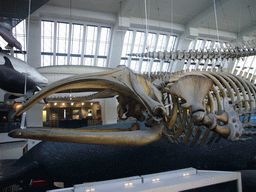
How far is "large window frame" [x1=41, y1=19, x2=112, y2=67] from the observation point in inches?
564

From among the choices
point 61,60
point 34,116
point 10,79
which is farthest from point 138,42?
point 10,79

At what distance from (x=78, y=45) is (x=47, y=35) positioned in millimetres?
2352

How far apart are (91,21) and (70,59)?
3.46 m

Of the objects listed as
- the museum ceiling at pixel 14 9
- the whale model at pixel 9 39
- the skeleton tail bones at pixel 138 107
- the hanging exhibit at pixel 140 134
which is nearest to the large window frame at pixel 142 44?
the museum ceiling at pixel 14 9

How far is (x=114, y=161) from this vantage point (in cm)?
289

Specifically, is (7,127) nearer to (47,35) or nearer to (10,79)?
(10,79)

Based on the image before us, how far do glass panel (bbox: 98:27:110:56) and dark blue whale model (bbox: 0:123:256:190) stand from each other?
12857mm

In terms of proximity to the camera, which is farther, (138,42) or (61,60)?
(138,42)

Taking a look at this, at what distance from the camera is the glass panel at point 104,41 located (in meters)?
15.0

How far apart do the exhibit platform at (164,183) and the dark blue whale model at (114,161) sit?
38.2 inches

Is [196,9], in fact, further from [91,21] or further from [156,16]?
[91,21]

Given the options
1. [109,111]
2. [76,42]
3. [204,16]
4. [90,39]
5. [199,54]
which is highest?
[204,16]

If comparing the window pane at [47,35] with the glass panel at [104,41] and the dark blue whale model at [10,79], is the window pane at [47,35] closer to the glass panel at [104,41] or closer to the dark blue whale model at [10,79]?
the glass panel at [104,41]

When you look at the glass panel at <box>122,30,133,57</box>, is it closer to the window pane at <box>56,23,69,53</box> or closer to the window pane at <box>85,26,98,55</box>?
the window pane at <box>85,26,98,55</box>
